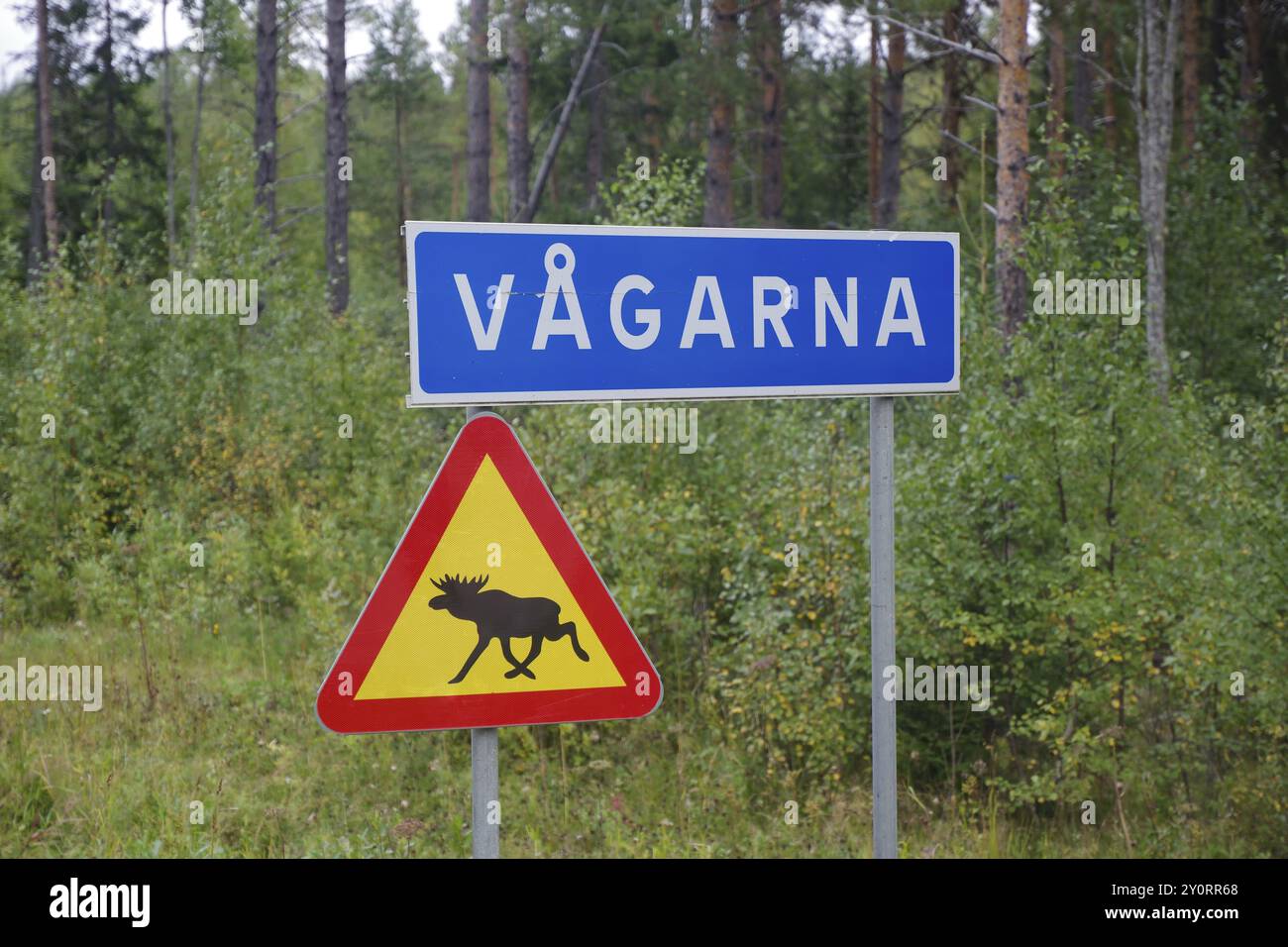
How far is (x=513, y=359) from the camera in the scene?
109 inches

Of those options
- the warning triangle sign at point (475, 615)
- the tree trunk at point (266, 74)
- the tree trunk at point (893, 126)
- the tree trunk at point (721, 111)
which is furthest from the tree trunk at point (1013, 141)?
the tree trunk at point (266, 74)

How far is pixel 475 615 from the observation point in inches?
106

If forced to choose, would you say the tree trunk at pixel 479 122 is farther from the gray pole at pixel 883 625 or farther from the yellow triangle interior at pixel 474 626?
the yellow triangle interior at pixel 474 626

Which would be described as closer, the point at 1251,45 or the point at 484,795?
the point at 484,795

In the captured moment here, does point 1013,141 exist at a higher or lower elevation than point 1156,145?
lower

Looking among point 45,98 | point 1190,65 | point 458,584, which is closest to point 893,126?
point 1190,65

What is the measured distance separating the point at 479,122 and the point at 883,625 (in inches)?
580

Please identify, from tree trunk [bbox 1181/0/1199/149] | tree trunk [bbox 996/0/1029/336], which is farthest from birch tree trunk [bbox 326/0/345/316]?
tree trunk [bbox 1181/0/1199/149]

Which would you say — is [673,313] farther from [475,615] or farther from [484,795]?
[484,795]

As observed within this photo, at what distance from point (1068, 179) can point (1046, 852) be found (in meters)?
3.74

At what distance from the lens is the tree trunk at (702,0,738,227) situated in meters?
16.0
